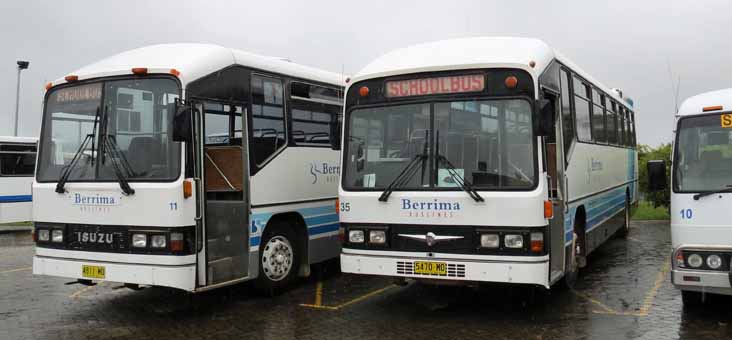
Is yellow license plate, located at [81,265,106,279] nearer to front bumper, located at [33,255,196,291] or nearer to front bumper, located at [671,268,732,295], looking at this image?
front bumper, located at [33,255,196,291]

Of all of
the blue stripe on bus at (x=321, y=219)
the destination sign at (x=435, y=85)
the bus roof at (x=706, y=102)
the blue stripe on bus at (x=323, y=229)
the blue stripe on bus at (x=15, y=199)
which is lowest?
the blue stripe on bus at (x=323, y=229)

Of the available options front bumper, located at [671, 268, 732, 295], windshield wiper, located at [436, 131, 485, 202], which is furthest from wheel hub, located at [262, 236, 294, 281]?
front bumper, located at [671, 268, 732, 295]

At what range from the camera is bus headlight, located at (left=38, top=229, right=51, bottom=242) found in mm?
8680

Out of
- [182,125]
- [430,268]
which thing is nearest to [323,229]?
[430,268]

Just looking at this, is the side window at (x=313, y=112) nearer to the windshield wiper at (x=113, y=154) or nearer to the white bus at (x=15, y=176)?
the windshield wiper at (x=113, y=154)

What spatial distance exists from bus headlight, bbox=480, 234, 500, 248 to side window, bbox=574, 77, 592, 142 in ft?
10.6

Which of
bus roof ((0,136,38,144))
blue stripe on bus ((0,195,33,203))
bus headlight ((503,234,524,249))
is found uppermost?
bus roof ((0,136,38,144))

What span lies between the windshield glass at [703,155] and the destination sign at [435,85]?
7.93 ft

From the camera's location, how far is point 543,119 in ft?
24.4

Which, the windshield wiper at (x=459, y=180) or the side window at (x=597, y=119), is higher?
the side window at (x=597, y=119)

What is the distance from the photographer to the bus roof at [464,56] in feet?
25.8

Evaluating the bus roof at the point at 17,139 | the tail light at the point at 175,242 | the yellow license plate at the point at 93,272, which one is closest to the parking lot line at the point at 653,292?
the tail light at the point at 175,242

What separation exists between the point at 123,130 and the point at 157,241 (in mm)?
1410

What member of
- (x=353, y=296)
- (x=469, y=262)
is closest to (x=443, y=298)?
(x=353, y=296)
